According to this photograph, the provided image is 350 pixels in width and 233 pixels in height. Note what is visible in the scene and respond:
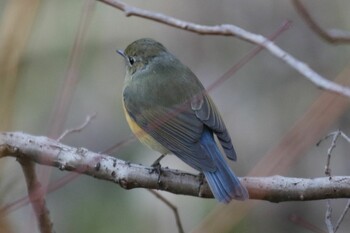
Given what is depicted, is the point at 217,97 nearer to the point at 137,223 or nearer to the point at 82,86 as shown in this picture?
the point at 82,86

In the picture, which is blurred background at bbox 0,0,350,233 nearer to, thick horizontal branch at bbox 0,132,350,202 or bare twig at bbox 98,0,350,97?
thick horizontal branch at bbox 0,132,350,202

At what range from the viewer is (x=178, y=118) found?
327 cm

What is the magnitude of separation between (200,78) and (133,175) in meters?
3.85

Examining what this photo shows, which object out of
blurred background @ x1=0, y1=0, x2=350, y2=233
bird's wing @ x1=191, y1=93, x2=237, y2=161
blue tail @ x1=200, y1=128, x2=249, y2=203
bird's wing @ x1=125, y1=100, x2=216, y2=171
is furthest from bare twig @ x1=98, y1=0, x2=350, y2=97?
blurred background @ x1=0, y1=0, x2=350, y2=233

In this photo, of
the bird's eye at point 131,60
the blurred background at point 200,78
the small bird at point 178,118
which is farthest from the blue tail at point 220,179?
the blurred background at point 200,78

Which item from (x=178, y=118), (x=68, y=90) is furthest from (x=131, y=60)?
(x=68, y=90)

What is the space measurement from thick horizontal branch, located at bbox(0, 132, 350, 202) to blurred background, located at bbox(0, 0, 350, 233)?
2.20 m

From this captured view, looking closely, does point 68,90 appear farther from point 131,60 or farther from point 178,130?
point 131,60

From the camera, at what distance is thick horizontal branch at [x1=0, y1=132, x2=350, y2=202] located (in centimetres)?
246

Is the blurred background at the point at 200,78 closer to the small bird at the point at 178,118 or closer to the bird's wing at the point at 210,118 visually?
the small bird at the point at 178,118

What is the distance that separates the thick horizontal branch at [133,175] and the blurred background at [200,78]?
2199 mm

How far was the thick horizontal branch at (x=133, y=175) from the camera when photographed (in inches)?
96.7

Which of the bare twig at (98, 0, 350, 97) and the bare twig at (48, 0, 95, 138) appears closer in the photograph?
the bare twig at (48, 0, 95, 138)

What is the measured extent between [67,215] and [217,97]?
5.65ft
